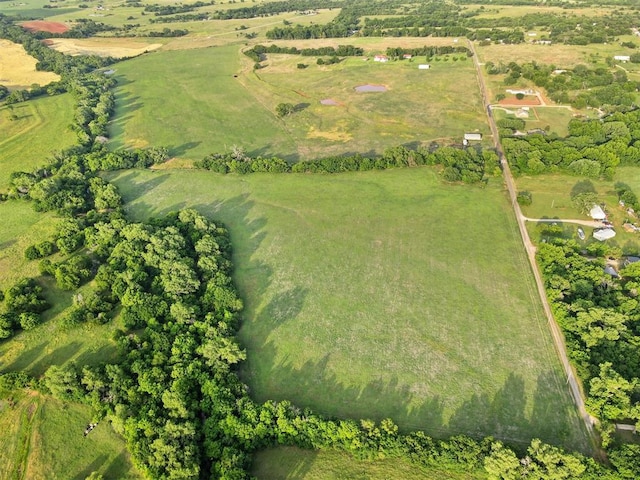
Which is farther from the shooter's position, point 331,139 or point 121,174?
point 331,139

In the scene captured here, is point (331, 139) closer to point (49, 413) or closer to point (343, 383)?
point (343, 383)

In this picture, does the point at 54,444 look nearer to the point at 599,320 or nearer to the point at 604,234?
the point at 599,320

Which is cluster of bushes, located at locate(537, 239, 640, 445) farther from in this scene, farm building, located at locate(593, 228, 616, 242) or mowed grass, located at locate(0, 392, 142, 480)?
mowed grass, located at locate(0, 392, 142, 480)

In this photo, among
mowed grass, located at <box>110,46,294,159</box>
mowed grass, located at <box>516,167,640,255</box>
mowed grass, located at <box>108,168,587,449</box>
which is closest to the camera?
mowed grass, located at <box>108,168,587,449</box>

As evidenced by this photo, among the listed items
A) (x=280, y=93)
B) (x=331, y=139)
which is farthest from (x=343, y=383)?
(x=280, y=93)

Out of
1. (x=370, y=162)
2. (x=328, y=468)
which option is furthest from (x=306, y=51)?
(x=328, y=468)

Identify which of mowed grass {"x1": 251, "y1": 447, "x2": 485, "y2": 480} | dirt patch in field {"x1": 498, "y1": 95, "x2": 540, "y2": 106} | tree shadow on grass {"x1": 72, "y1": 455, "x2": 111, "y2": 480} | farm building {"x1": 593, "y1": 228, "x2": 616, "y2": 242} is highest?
dirt patch in field {"x1": 498, "y1": 95, "x2": 540, "y2": 106}

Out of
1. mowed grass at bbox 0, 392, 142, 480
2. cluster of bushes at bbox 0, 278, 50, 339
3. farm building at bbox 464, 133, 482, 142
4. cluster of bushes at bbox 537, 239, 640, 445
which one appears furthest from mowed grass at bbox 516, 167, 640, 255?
cluster of bushes at bbox 0, 278, 50, 339
